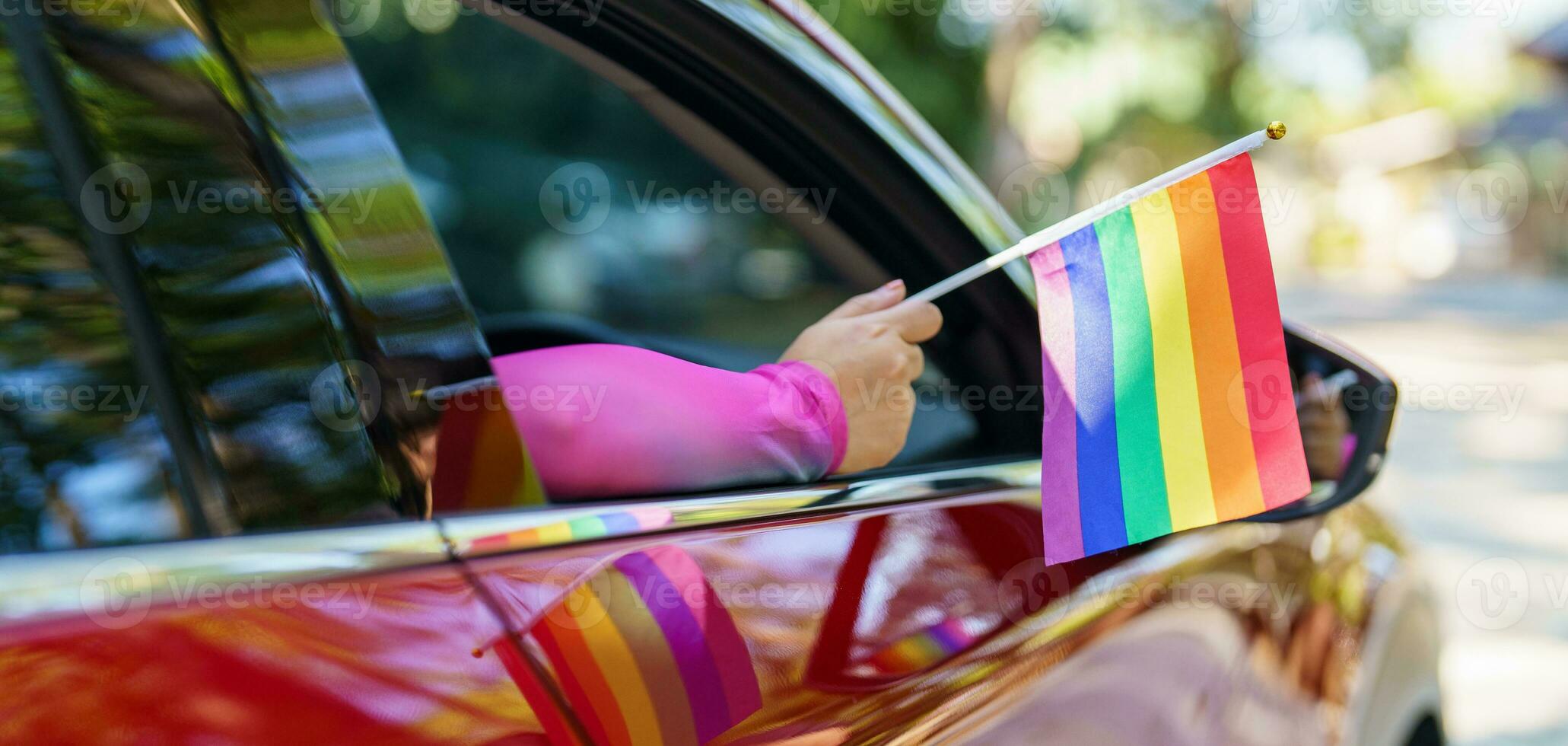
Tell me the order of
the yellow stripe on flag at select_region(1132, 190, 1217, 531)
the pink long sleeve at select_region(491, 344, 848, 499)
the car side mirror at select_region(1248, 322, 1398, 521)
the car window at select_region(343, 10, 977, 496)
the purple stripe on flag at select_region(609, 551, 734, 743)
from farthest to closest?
the car window at select_region(343, 10, 977, 496) < the car side mirror at select_region(1248, 322, 1398, 521) < the yellow stripe on flag at select_region(1132, 190, 1217, 531) < the pink long sleeve at select_region(491, 344, 848, 499) < the purple stripe on flag at select_region(609, 551, 734, 743)

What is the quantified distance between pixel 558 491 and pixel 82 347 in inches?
18.3

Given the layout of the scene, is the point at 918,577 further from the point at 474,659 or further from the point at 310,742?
the point at 310,742

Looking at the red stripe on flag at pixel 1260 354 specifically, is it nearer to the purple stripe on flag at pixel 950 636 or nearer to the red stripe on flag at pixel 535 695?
the purple stripe on flag at pixel 950 636

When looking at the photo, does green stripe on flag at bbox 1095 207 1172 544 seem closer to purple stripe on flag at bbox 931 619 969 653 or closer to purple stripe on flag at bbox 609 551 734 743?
purple stripe on flag at bbox 931 619 969 653

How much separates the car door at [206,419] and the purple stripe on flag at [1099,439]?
26.8 inches

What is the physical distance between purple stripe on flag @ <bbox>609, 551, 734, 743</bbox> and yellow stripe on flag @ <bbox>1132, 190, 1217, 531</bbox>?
0.58 metres

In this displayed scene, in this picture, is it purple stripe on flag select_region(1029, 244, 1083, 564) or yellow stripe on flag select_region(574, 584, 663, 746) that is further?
purple stripe on flag select_region(1029, 244, 1083, 564)

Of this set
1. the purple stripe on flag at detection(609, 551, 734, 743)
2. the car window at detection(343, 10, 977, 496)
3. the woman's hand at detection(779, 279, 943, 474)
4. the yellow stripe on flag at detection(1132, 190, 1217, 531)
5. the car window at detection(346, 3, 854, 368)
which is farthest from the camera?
the car window at detection(346, 3, 854, 368)

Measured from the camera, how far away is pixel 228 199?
0.97m

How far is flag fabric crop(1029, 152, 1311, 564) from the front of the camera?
50.8 inches

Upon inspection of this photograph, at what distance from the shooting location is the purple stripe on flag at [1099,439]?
1.29m

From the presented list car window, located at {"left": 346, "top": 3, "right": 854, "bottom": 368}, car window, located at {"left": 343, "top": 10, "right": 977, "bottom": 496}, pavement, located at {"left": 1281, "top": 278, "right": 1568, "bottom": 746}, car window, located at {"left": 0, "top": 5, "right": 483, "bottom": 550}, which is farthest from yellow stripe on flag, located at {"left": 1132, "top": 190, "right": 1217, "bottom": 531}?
car window, located at {"left": 343, "top": 10, "right": 977, "bottom": 496}

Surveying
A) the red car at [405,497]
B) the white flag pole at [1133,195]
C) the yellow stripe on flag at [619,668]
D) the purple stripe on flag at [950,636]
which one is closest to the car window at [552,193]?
the red car at [405,497]

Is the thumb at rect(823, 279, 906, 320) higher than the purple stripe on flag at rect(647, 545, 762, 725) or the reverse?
higher
